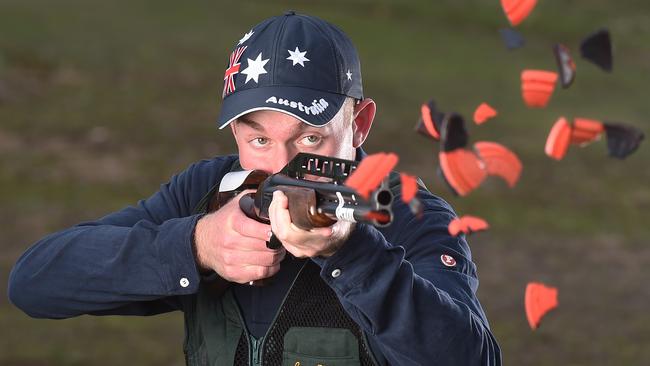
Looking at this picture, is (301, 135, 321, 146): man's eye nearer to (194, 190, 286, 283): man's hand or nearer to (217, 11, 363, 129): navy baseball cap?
(217, 11, 363, 129): navy baseball cap

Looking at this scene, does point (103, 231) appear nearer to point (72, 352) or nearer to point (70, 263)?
point (70, 263)

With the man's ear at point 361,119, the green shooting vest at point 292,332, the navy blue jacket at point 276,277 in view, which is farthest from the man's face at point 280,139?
the green shooting vest at point 292,332

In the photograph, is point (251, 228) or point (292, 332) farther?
point (292, 332)

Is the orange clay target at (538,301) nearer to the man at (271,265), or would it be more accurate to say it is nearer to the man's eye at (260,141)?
the man at (271,265)

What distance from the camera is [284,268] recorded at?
3.97 m

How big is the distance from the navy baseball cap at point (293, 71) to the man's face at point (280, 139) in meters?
0.03

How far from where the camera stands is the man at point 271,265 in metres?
3.57

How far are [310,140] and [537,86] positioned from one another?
26.8 inches

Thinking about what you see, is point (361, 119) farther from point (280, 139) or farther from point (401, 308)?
point (401, 308)

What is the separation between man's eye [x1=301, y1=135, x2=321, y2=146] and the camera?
12.5 ft

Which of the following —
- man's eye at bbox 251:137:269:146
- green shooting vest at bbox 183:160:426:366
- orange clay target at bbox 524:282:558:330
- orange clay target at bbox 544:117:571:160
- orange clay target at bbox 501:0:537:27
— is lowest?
green shooting vest at bbox 183:160:426:366

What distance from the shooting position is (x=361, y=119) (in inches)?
162

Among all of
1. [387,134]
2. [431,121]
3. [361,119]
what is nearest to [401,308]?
[431,121]

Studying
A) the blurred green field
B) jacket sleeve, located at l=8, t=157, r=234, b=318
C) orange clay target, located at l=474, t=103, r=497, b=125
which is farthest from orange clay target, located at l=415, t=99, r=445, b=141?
the blurred green field
